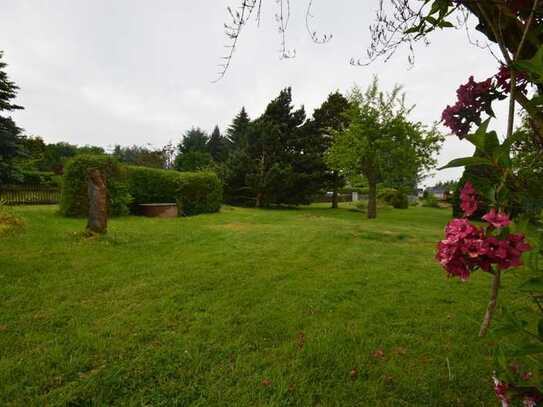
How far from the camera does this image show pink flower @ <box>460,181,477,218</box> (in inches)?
36.8

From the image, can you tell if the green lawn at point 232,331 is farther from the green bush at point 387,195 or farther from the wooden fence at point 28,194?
the green bush at point 387,195

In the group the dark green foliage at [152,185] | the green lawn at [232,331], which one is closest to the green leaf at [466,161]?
the green lawn at [232,331]

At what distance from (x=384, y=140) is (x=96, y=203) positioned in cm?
1230

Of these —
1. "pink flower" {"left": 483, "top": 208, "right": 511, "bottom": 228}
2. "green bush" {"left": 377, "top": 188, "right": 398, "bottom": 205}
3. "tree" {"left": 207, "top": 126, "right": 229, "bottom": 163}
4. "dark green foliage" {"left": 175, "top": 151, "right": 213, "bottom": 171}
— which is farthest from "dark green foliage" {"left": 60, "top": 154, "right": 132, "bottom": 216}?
"tree" {"left": 207, "top": 126, "right": 229, "bottom": 163}

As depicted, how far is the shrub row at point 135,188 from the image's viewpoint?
8867 millimetres

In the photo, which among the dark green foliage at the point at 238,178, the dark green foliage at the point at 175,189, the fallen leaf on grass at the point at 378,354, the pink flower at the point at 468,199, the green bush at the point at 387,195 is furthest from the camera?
the green bush at the point at 387,195

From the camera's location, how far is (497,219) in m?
0.82

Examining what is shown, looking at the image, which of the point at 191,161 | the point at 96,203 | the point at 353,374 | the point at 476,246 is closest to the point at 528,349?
the point at 476,246

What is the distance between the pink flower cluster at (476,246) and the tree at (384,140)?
13031 millimetres

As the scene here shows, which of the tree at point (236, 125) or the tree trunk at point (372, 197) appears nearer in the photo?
the tree trunk at point (372, 197)

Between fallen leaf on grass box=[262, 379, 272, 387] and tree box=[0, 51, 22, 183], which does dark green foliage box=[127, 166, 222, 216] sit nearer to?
tree box=[0, 51, 22, 183]

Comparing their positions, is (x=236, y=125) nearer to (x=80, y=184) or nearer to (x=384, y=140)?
(x=384, y=140)

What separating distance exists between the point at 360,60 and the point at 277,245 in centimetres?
452

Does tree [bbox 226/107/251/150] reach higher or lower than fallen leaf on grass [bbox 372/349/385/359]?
higher
